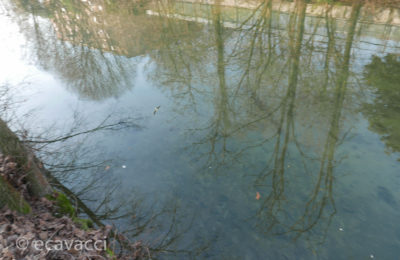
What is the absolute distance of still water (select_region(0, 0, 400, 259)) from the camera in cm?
363

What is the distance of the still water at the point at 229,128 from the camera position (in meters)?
3.63

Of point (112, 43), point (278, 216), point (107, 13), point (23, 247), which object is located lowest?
point (278, 216)

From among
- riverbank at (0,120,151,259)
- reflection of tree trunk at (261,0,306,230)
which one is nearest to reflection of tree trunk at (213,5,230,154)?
reflection of tree trunk at (261,0,306,230)

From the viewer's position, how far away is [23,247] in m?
2.53

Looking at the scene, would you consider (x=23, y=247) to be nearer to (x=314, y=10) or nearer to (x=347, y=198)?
(x=347, y=198)

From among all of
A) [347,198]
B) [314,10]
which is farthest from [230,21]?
[347,198]

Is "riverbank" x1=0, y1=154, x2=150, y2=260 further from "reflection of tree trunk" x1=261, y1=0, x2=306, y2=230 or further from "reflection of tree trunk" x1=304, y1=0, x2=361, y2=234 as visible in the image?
"reflection of tree trunk" x1=304, y1=0, x2=361, y2=234

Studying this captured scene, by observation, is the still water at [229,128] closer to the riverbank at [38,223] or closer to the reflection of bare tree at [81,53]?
the reflection of bare tree at [81,53]

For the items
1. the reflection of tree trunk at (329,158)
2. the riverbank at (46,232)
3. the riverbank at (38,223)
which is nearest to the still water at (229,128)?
the reflection of tree trunk at (329,158)

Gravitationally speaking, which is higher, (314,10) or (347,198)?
(314,10)

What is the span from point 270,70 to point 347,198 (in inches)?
174

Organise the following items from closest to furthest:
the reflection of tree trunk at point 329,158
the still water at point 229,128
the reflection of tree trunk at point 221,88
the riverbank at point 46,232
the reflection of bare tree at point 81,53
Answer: the riverbank at point 46,232
the still water at point 229,128
the reflection of tree trunk at point 329,158
the reflection of tree trunk at point 221,88
the reflection of bare tree at point 81,53

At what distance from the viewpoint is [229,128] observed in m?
5.50

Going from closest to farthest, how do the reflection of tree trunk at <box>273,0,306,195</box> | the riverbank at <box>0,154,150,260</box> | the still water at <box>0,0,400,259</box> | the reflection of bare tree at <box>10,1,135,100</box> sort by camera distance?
the riverbank at <box>0,154,150,260</box>, the still water at <box>0,0,400,259</box>, the reflection of tree trunk at <box>273,0,306,195</box>, the reflection of bare tree at <box>10,1,135,100</box>
